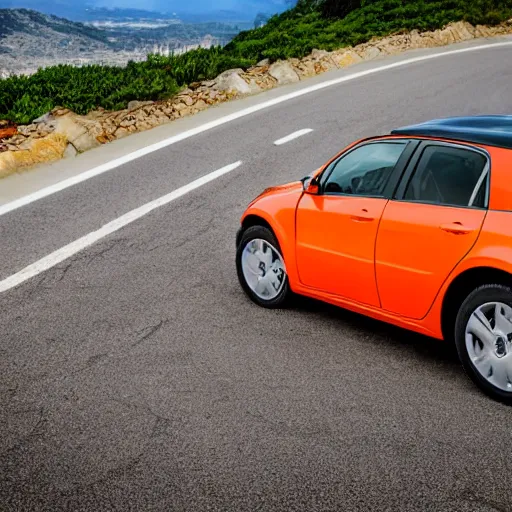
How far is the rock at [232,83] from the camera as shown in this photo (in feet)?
49.4

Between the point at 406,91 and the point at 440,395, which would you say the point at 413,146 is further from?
the point at 406,91

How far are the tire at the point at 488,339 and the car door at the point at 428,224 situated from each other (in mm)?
276

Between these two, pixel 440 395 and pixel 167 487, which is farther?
pixel 440 395

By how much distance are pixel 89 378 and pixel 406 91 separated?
11062 mm

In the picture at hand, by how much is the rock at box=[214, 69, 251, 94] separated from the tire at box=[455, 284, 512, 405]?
10.9 meters

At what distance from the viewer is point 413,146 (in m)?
5.38

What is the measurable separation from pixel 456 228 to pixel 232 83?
10.9 meters

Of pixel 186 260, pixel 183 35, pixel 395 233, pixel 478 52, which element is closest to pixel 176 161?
pixel 186 260

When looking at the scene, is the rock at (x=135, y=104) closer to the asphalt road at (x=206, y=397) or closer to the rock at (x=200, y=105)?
the rock at (x=200, y=105)

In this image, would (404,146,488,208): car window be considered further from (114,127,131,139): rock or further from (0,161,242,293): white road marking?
(114,127,131,139): rock

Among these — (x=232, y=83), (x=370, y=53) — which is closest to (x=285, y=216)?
(x=232, y=83)

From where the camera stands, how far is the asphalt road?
4.13m

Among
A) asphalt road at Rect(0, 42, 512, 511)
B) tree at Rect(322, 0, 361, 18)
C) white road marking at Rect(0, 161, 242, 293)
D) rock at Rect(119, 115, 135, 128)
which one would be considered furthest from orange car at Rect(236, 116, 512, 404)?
tree at Rect(322, 0, 361, 18)

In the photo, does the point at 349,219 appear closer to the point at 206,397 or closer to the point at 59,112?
the point at 206,397
